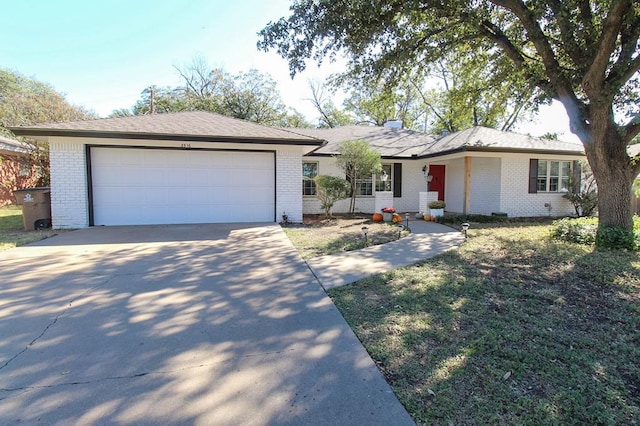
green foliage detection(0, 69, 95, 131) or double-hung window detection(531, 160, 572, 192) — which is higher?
green foliage detection(0, 69, 95, 131)

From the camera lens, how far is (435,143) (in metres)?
15.2

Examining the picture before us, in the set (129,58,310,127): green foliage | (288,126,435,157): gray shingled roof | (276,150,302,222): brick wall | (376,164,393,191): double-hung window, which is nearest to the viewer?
(276,150,302,222): brick wall

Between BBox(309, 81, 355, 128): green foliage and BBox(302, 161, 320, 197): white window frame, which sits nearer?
BBox(302, 161, 320, 197): white window frame

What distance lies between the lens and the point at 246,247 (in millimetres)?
6867

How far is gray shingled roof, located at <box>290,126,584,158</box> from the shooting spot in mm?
11641

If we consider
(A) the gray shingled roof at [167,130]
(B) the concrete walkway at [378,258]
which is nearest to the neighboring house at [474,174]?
(A) the gray shingled roof at [167,130]

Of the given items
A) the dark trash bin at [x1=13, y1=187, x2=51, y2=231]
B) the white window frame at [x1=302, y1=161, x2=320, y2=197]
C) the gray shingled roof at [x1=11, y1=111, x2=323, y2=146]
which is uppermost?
the gray shingled roof at [x1=11, y1=111, x2=323, y2=146]

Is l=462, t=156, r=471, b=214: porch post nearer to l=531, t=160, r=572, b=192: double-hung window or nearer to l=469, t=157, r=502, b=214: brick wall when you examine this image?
l=469, t=157, r=502, b=214: brick wall

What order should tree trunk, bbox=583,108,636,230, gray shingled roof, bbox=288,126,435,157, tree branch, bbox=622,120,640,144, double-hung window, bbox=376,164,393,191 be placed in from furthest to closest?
1. double-hung window, bbox=376,164,393,191
2. gray shingled roof, bbox=288,126,435,157
3. tree trunk, bbox=583,108,636,230
4. tree branch, bbox=622,120,640,144

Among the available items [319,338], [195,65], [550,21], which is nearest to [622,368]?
[319,338]

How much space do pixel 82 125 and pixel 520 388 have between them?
11096 mm

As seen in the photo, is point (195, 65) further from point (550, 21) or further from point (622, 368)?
point (622, 368)

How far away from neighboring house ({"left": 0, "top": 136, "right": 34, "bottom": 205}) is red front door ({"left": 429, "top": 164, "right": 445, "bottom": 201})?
20.1 m

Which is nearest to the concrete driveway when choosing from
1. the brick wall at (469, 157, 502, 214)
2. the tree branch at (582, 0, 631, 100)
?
the tree branch at (582, 0, 631, 100)
